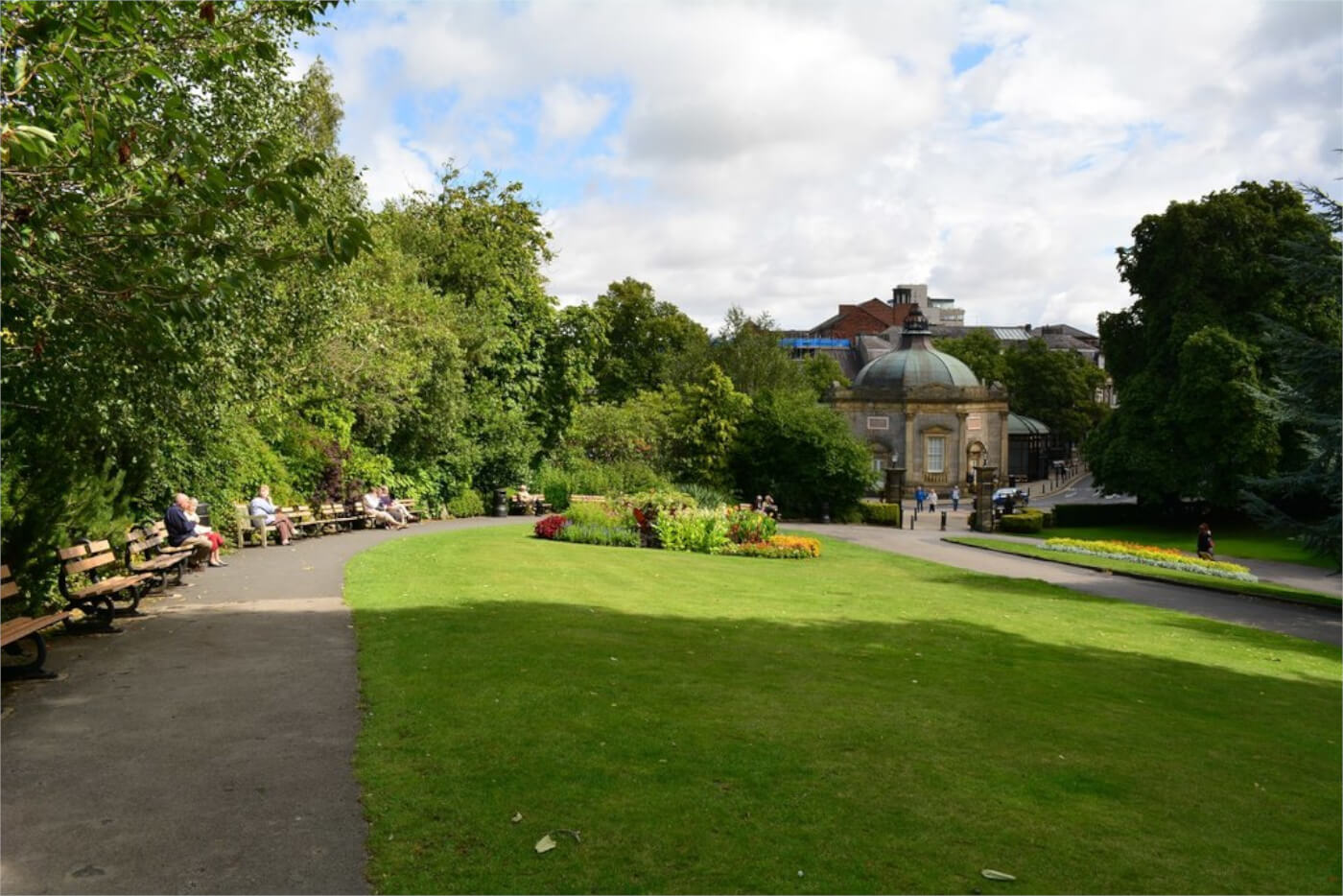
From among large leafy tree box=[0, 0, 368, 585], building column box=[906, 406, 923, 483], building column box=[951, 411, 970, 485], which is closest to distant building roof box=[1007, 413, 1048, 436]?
building column box=[951, 411, 970, 485]

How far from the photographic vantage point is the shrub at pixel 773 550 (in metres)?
26.1

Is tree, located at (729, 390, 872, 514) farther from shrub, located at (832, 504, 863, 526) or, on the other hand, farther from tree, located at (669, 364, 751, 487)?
tree, located at (669, 364, 751, 487)

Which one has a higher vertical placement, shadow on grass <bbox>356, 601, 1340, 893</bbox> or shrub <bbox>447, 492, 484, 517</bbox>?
shrub <bbox>447, 492, 484, 517</bbox>

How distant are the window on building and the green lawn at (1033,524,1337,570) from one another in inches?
978

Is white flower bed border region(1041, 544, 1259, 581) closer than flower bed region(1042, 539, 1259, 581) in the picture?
Yes

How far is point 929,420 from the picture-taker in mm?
73875

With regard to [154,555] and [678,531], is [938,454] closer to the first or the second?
[678,531]

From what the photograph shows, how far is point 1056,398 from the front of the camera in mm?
92500

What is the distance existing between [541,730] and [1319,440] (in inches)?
721

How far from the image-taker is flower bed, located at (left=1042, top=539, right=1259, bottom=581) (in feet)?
91.0

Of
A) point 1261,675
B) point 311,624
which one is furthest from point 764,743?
point 1261,675

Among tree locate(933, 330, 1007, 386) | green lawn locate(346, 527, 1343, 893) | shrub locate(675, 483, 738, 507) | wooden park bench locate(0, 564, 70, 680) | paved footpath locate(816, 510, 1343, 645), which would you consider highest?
tree locate(933, 330, 1007, 386)

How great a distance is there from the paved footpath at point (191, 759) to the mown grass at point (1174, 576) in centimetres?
1985

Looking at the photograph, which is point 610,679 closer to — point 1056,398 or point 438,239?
point 438,239
